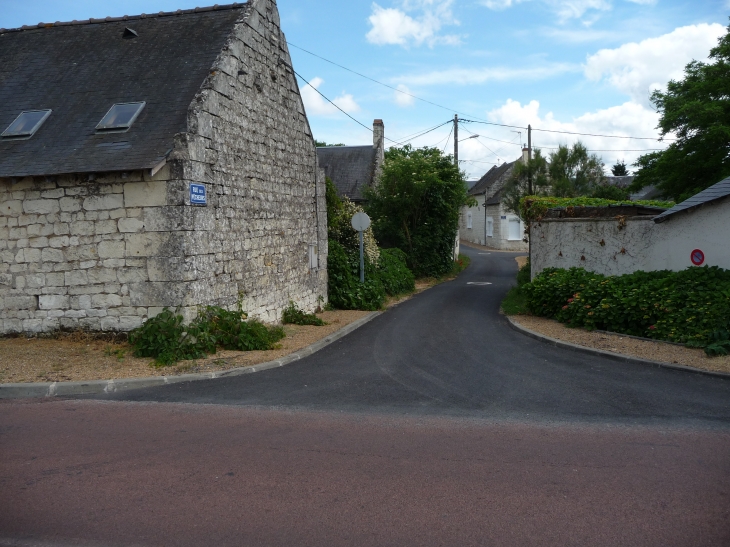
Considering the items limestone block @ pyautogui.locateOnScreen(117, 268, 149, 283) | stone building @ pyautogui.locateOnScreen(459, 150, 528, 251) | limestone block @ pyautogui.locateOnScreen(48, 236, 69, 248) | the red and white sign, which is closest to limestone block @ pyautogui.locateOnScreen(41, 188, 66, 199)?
limestone block @ pyautogui.locateOnScreen(48, 236, 69, 248)

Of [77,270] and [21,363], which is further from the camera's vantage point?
[77,270]

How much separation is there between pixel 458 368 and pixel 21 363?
6040 millimetres

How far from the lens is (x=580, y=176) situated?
28094mm

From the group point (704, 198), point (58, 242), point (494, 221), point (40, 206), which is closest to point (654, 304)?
point (704, 198)

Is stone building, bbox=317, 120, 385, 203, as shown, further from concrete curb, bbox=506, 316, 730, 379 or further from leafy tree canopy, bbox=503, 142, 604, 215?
concrete curb, bbox=506, 316, 730, 379

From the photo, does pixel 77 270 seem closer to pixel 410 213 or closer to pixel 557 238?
pixel 557 238

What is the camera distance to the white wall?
36.5ft

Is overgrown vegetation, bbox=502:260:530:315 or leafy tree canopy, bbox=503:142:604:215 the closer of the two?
overgrown vegetation, bbox=502:260:530:315

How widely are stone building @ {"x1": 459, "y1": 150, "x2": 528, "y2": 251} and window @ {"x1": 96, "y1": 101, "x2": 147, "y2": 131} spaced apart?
105ft

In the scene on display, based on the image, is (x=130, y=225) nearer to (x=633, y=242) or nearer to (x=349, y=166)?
(x=633, y=242)

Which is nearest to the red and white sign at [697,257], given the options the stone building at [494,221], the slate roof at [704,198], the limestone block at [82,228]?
the slate roof at [704,198]

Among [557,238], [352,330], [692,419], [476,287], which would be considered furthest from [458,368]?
[476,287]

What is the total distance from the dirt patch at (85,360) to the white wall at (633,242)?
7323 mm

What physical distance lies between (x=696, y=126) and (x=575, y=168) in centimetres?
587
